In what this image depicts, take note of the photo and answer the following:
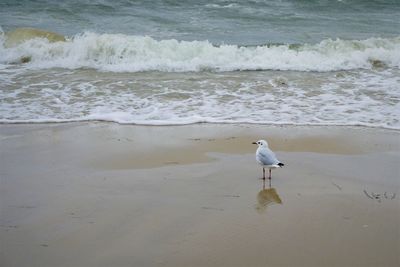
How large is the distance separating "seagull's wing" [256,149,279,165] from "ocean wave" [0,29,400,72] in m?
5.85

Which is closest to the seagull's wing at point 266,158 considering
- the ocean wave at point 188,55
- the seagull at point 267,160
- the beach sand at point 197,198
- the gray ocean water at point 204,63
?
the seagull at point 267,160

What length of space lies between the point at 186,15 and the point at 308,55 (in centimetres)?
690

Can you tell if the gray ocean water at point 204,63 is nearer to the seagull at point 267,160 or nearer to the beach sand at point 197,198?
the beach sand at point 197,198

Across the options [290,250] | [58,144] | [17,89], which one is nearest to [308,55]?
[17,89]

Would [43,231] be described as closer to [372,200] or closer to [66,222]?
[66,222]

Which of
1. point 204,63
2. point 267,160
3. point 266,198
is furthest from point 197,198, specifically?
point 204,63

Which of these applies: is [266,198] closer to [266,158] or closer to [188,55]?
[266,158]

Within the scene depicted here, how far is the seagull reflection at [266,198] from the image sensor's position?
3.96 m

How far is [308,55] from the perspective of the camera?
1116 centimetres

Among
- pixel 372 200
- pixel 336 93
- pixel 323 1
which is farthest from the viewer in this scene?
pixel 323 1

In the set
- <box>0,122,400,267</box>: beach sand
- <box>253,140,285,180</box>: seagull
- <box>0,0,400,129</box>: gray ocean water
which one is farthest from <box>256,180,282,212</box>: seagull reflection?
<box>0,0,400,129</box>: gray ocean water

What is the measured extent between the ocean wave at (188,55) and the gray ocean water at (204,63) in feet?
0.09

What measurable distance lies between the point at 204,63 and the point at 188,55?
1.13m

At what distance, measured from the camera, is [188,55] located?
1146 centimetres
